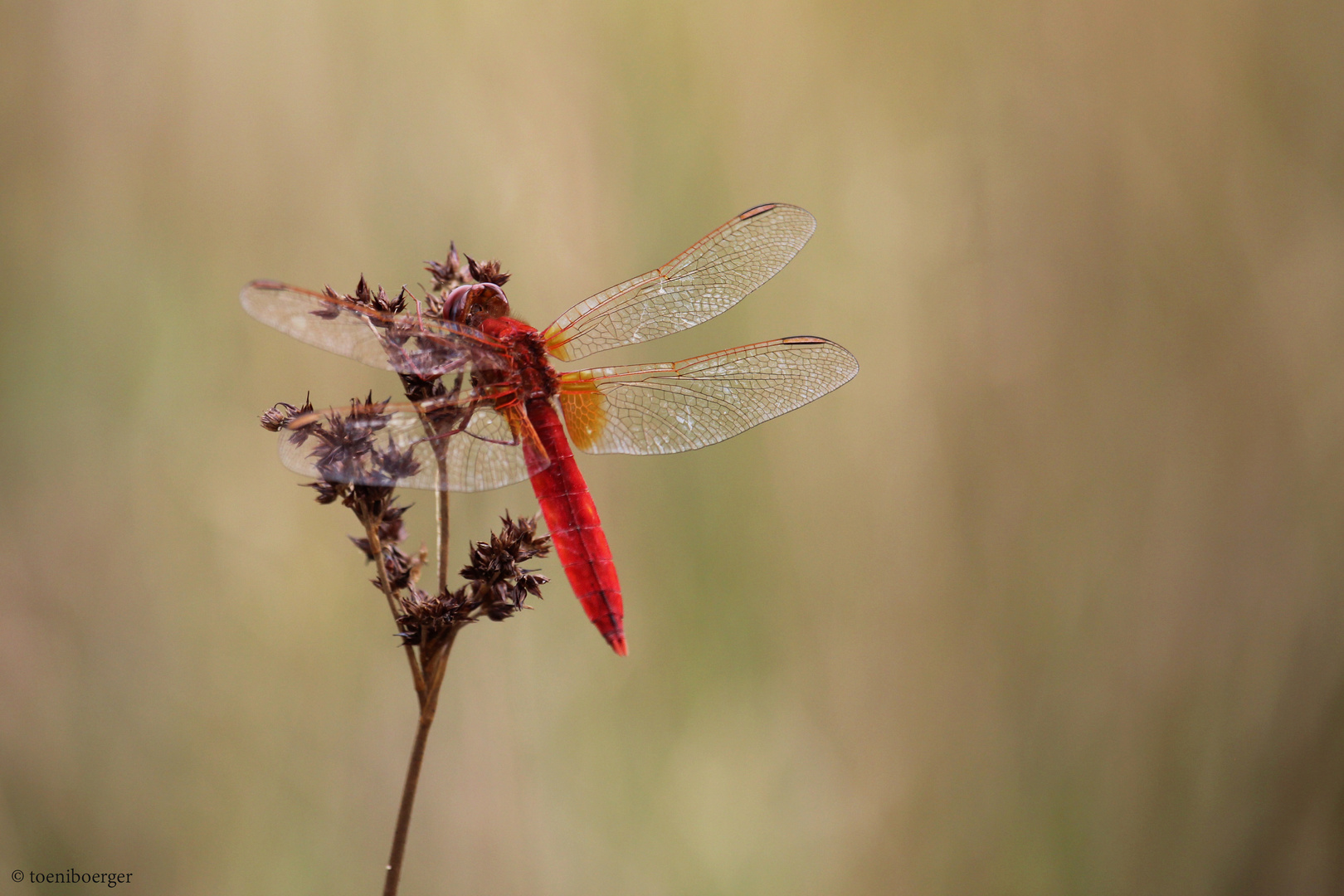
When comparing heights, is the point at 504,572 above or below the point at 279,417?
below

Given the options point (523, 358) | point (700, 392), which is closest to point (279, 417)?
point (523, 358)

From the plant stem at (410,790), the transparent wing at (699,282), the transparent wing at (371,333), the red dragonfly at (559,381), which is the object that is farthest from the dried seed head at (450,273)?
the plant stem at (410,790)

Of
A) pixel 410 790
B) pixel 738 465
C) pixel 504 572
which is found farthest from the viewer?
pixel 738 465

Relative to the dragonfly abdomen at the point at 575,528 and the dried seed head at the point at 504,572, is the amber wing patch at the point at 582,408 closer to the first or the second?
the dragonfly abdomen at the point at 575,528

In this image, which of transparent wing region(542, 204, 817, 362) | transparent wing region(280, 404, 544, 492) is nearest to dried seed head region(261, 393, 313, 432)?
transparent wing region(280, 404, 544, 492)

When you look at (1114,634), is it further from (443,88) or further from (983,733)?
(443,88)

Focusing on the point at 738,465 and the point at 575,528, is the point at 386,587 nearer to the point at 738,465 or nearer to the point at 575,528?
the point at 575,528

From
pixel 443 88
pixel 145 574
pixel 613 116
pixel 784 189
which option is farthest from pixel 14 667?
pixel 784 189
